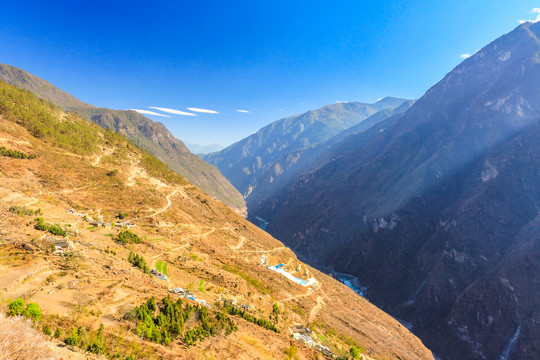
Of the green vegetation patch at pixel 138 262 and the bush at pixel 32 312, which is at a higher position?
the bush at pixel 32 312

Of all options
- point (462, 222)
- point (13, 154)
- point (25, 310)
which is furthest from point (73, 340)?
point (462, 222)

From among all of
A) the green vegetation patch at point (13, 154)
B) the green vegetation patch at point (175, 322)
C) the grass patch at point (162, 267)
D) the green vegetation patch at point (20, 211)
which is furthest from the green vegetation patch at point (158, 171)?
the green vegetation patch at point (175, 322)

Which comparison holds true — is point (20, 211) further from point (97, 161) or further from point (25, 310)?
point (97, 161)

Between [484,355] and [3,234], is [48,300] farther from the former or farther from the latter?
[484,355]

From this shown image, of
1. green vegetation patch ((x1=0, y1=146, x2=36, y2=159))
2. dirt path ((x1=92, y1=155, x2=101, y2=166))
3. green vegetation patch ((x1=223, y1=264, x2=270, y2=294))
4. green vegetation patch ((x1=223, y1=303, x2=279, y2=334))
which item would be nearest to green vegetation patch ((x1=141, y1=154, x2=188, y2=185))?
dirt path ((x1=92, y1=155, x2=101, y2=166))

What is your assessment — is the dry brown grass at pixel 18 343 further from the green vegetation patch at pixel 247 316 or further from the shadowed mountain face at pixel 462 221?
the shadowed mountain face at pixel 462 221

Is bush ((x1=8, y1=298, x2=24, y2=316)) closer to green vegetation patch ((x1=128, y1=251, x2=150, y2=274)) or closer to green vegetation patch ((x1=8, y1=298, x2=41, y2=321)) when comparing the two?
green vegetation patch ((x1=8, y1=298, x2=41, y2=321))
